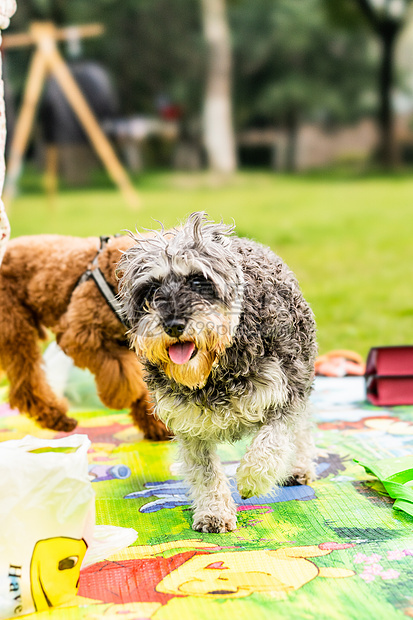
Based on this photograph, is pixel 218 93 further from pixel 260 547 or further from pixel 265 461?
pixel 260 547

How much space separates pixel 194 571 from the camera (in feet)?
8.08

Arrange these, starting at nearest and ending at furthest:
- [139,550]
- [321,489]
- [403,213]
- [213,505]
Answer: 1. [139,550]
2. [213,505]
3. [321,489]
4. [403,213]

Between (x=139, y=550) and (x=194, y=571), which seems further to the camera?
(x=139, y=550)

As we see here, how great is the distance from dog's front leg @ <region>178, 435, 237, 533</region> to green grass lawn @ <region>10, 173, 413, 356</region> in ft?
7.49

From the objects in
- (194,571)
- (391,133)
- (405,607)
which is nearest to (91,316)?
(194,571)

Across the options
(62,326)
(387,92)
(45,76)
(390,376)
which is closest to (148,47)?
(387,92)

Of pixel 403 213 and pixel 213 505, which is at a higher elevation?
pixel 403 213

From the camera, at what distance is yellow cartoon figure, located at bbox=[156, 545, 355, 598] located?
2.34m

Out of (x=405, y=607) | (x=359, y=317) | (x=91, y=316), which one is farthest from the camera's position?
(x=359, y=317)

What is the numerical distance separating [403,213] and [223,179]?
218 inches

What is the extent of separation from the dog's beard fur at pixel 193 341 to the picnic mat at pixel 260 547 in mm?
633

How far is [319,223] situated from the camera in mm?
12414

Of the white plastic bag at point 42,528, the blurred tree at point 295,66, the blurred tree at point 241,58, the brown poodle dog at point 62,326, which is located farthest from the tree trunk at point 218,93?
the white plastic bag at point 42,528

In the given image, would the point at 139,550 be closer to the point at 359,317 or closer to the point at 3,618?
the point at 3,618
